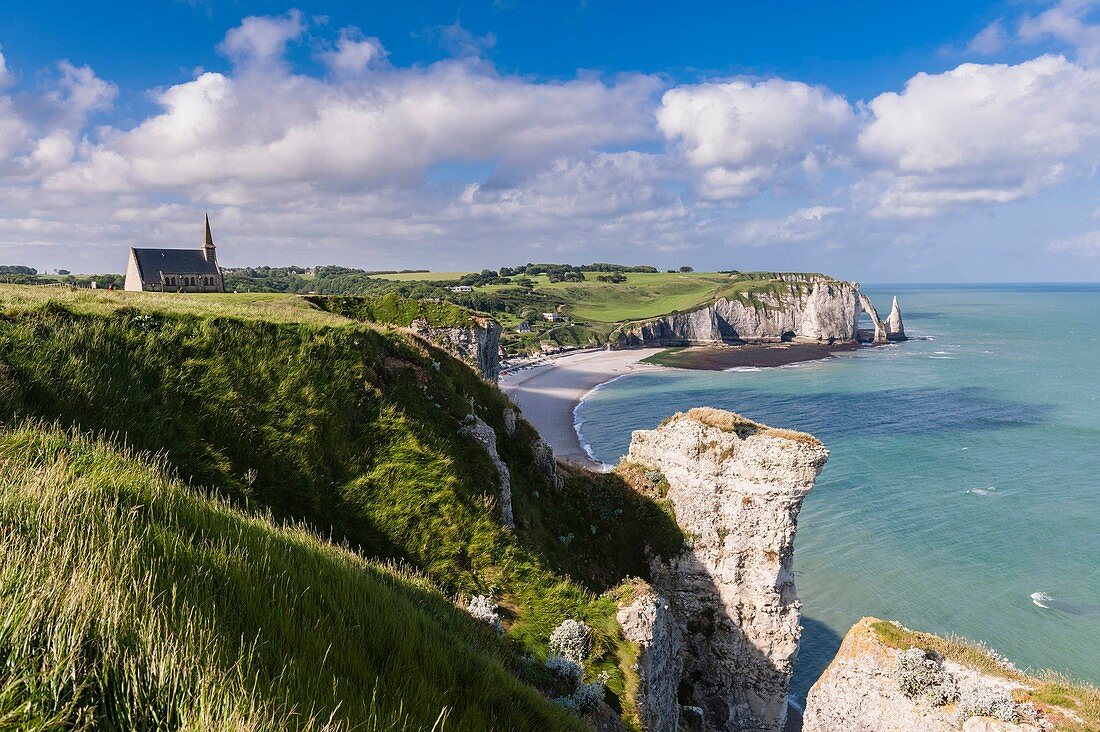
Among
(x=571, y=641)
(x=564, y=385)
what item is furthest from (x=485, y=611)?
(x=564, y=385)

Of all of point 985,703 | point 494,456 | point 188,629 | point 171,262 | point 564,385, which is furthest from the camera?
point 564,385

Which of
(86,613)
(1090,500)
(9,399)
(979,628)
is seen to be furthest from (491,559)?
(1090,500)

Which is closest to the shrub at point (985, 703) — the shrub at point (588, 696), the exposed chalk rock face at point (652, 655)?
the exposed chalk rock face at point (652, 655)

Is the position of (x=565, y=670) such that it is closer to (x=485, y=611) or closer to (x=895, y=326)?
(x=485, y=611)

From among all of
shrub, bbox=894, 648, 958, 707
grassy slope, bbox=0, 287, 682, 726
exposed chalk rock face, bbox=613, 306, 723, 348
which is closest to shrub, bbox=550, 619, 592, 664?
grassy slope, bbox=0, 287, 682, 726

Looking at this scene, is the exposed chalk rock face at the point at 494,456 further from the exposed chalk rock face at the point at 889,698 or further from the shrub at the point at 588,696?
the exposed chalk rock face at the point at 889,698
